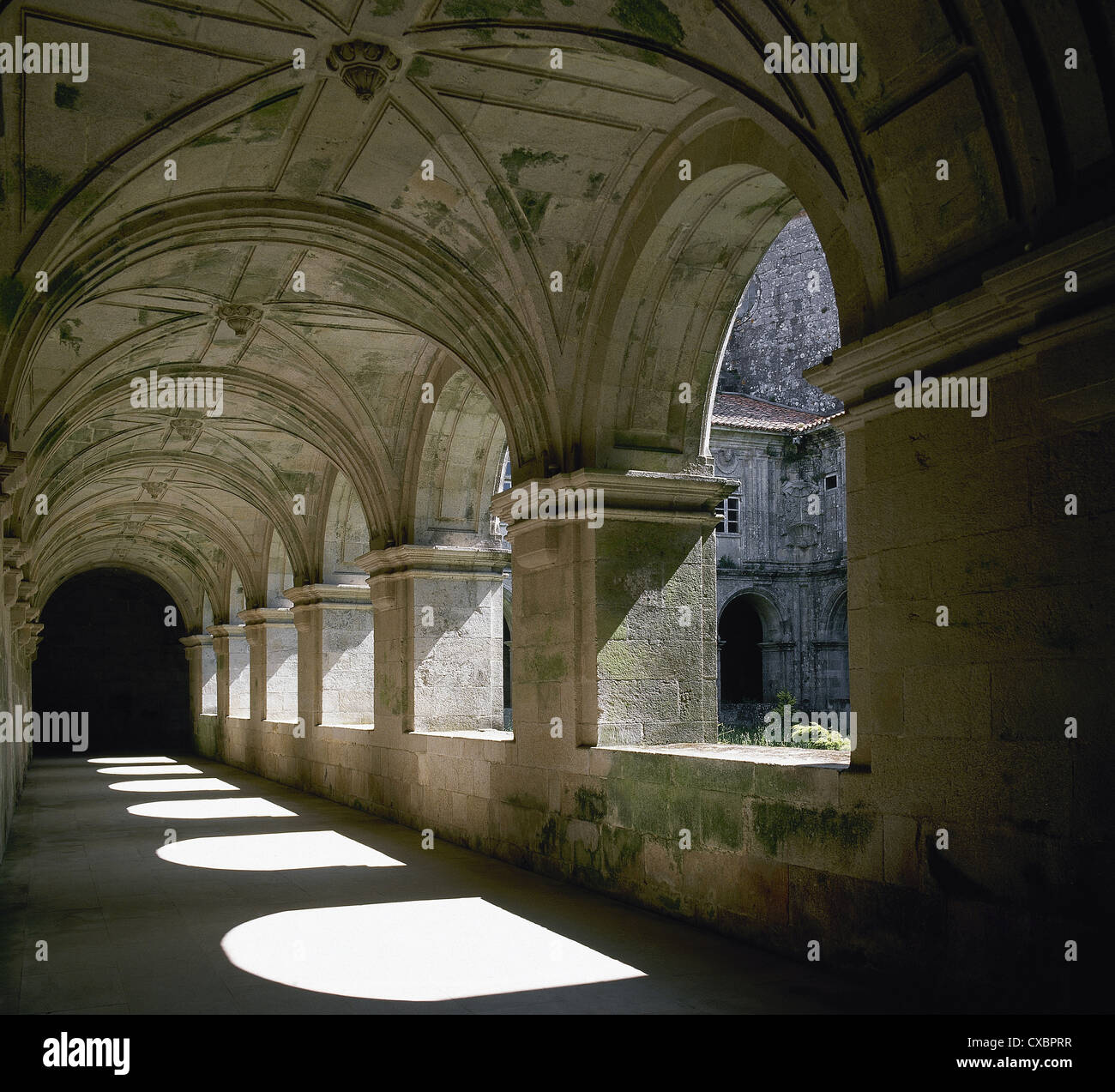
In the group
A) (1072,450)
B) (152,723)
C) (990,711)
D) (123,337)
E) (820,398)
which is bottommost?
(152,723)

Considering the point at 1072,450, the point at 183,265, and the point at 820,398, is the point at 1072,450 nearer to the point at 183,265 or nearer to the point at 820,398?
the point at 183,265

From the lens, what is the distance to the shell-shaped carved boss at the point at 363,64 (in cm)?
511

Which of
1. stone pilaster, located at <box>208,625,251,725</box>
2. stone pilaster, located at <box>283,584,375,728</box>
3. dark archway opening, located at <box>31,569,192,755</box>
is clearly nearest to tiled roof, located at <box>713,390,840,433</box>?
stone pilaster, located at <box>208,625,251,725</box>

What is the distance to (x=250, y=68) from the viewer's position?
5.20 meters

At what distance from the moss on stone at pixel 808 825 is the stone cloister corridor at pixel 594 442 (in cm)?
2

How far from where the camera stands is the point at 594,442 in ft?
21.2

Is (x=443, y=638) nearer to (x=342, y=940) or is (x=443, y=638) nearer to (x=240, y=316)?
(x=240, y=316)

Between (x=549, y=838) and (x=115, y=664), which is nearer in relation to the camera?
(x=549, y=838)

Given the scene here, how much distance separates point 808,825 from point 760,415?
20475 mm

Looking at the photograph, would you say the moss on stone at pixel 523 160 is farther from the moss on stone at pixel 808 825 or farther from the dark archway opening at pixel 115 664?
the dark archway opening at pixel 115 664

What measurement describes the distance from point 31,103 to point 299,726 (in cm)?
886

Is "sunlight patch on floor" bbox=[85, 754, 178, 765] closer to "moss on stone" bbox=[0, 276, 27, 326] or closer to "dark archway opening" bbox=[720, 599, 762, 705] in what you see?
"dark archway opening" bbox=[720, 599, 762, 705]

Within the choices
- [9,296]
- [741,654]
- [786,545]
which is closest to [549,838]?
[9,296]
